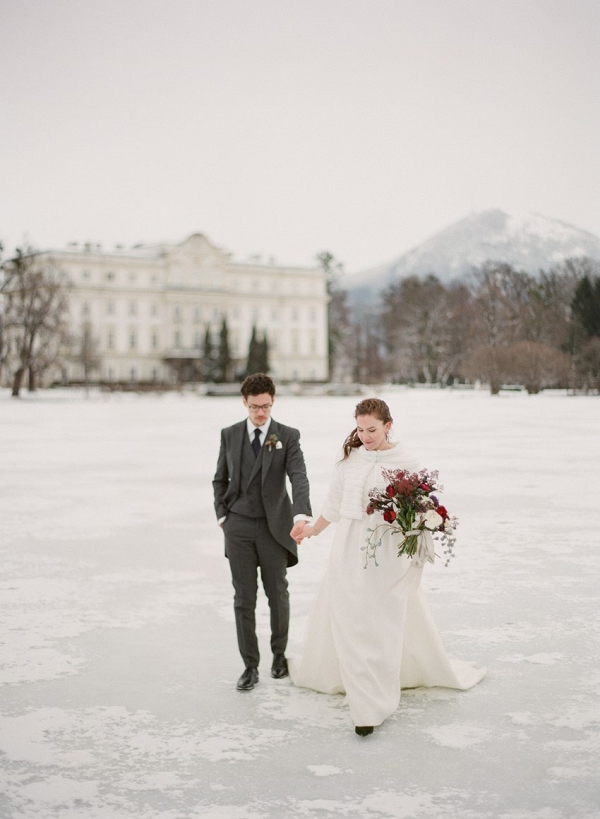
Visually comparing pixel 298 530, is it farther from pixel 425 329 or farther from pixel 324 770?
pixel 425 329

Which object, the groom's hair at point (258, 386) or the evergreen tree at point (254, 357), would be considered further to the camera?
the evergreen tree at point (254, 357)

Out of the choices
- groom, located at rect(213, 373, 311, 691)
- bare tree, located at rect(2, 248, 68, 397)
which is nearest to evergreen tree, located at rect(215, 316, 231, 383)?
bare tree, located at rect(2, 248, 68, 397)

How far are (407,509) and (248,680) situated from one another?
138 centimetres

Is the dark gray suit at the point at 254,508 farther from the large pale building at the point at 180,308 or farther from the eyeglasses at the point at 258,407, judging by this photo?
the large pale building at the point at 180,308

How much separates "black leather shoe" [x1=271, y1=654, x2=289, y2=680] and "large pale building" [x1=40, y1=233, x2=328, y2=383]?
86.7 metres

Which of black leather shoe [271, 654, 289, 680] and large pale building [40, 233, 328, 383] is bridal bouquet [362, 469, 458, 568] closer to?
black leather shoe [271, 654, 289, 680]

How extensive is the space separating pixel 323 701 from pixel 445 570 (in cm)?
330

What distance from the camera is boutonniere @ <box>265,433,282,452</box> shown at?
15.8ft

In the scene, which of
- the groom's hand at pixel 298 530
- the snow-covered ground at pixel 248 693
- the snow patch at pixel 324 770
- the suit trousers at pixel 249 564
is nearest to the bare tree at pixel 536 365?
the snow-covered ground at pixel 248 693

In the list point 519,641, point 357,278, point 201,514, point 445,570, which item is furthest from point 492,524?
point 357,278

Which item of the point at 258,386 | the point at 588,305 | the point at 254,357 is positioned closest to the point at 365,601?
the point at 258,386

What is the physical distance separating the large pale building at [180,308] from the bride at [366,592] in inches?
3436

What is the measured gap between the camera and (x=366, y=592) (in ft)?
14.2

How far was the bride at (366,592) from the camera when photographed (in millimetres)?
4266
